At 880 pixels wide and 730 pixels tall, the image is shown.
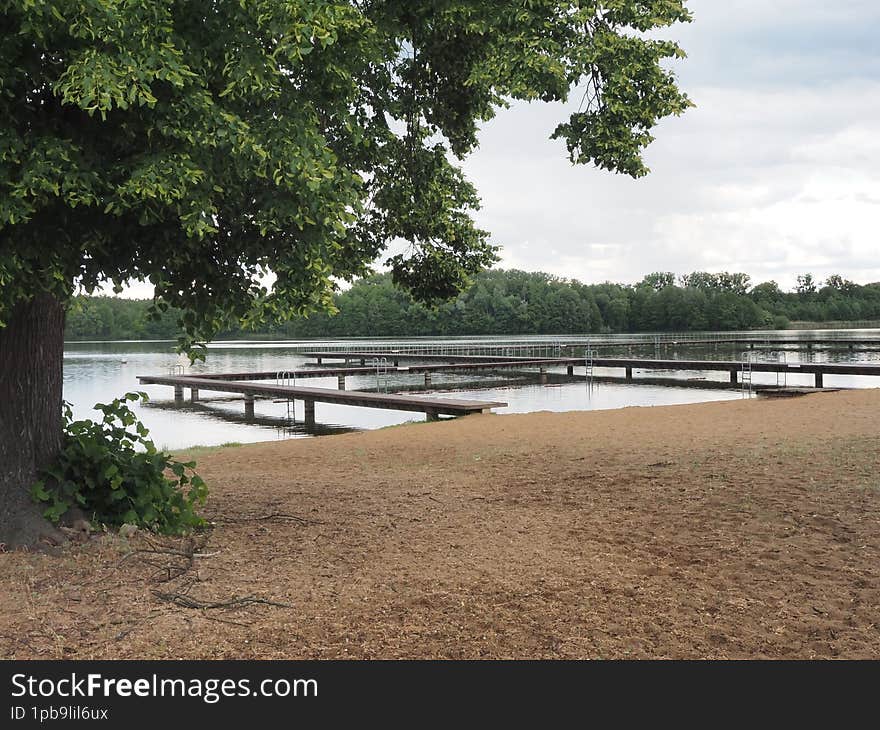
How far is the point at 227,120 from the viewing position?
4.27m

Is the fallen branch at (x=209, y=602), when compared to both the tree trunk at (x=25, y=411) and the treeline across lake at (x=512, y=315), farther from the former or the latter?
the treeline across lake at (x=512, y=315)

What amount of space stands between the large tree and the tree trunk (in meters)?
0.01

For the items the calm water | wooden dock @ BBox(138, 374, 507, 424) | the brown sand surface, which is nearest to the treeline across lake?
the calm water

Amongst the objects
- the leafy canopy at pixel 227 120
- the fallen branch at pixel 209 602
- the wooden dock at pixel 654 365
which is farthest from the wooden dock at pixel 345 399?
the fallen branch at pixel 209 602

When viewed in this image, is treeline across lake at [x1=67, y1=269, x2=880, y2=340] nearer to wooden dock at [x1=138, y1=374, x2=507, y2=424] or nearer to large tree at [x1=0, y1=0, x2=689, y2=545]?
wooden dock at [x1=138, y1=374, x2=507, y2=424]

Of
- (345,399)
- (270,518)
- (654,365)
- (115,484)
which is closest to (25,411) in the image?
(115,484)

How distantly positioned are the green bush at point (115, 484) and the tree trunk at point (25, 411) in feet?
0.47

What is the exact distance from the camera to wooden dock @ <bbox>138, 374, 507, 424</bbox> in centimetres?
1891

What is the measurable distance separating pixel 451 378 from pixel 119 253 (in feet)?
117

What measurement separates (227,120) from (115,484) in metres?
3.06

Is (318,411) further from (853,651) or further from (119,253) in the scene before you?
(853,651)

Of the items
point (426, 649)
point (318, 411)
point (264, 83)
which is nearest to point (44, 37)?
point (264, 83)

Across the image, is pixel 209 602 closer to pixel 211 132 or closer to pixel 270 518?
pixel 270 518

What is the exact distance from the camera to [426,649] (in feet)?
13.4
